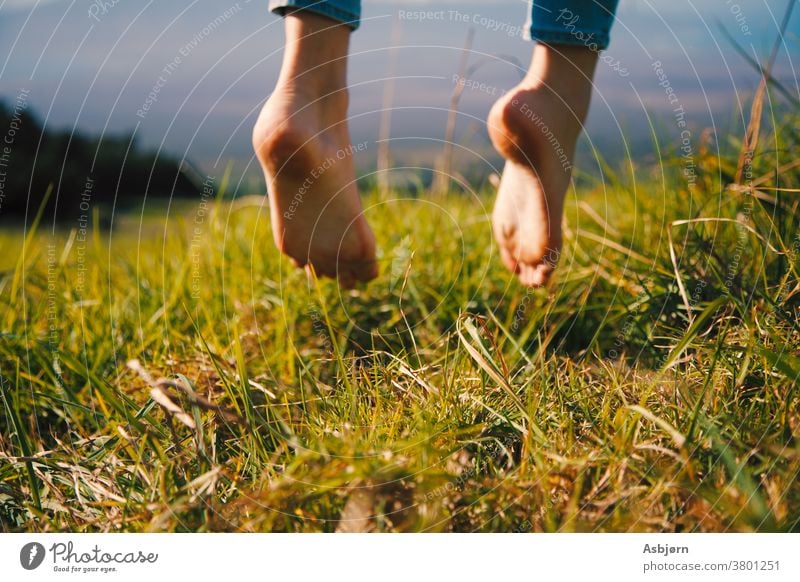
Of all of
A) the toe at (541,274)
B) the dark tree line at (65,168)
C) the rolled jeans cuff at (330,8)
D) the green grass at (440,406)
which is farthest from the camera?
the dark tree line at (65,168)

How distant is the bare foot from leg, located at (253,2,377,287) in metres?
0.24

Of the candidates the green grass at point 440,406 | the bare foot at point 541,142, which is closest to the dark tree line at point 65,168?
the green grass at point 440,406

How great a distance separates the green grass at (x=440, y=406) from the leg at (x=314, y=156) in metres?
0.13

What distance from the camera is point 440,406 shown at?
74cm

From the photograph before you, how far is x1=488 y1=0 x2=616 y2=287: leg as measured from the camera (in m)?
0.99

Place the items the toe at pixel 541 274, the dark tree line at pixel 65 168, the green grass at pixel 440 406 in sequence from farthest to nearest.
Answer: the dark tree line at pixel 65 168
the toe at pixel 541 274
the green grass at pixel 440 406

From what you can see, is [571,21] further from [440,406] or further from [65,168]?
[65,168]

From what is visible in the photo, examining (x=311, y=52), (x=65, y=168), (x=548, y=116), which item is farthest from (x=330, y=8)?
(x=65, y=168)

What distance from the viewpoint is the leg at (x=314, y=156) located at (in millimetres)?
924

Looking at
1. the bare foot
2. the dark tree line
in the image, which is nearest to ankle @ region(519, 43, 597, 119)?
the bare foot

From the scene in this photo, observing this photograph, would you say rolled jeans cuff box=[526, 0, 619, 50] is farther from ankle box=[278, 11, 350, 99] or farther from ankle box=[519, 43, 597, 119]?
ankle box=[278, 11, 350, 99]

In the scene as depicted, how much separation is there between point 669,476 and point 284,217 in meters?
0.63

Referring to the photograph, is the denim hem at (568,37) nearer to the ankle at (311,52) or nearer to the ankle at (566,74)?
the ankle at (566,74)
